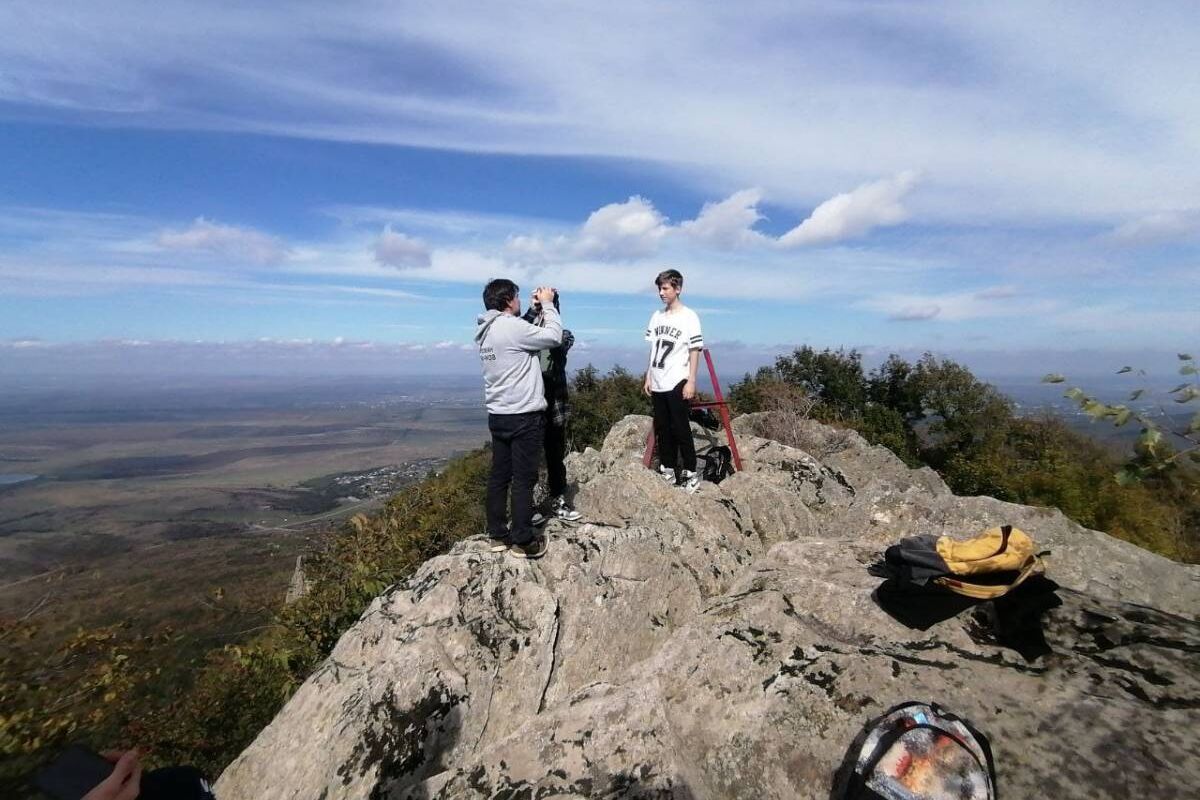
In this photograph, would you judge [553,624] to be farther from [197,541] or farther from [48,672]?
[197,541]

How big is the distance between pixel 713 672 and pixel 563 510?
3.43m

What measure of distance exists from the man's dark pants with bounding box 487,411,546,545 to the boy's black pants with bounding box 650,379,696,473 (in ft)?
8.98

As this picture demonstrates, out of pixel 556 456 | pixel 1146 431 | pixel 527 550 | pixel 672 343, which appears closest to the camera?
pixel 1146 431

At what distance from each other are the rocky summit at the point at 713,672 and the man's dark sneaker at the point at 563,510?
0.28 m

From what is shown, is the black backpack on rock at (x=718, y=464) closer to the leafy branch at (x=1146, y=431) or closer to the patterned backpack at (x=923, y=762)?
the patterned backpack at (x=923, y=762)

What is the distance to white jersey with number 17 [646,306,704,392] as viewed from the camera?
27.8 ft

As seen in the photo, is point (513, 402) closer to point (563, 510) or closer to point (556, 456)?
point (556, 456)

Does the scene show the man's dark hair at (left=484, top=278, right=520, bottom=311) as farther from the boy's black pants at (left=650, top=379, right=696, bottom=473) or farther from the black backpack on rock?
the black backpack on rock

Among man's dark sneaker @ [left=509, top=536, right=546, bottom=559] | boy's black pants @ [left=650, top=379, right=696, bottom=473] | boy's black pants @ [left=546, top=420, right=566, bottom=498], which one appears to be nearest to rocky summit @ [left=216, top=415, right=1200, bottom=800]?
man's dark sneaker @ [left=509, top=536, right=546, bottom=559]

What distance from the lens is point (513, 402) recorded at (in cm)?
663

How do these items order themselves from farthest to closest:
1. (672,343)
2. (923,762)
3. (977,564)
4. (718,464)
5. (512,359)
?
(718,464), (672,343), (512,359), (977,564), (923,762)

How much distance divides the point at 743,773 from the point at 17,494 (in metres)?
217

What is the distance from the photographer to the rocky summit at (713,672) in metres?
3.89

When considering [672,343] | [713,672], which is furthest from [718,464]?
[713,672]
